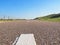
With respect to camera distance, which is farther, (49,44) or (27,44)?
(49,44)

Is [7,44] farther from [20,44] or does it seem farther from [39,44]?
[20,44]

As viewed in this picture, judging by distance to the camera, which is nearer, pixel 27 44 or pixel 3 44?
pixel 27 44

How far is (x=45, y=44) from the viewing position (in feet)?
37.7

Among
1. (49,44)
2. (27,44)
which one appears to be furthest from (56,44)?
(27,44)

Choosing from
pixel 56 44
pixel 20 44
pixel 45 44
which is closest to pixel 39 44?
pixel 45 44

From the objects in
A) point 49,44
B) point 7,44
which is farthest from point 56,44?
point 7,44

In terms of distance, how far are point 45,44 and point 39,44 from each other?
1.27ft

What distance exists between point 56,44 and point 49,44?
46 centimetres

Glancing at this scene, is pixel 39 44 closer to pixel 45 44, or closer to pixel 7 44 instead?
pixel 45 44

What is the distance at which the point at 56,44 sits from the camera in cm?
1153

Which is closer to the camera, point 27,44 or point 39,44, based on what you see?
point 27,44

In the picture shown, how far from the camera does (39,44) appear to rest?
11.5 m

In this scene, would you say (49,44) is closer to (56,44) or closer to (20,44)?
(56,44)

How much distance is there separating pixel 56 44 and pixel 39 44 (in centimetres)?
110
